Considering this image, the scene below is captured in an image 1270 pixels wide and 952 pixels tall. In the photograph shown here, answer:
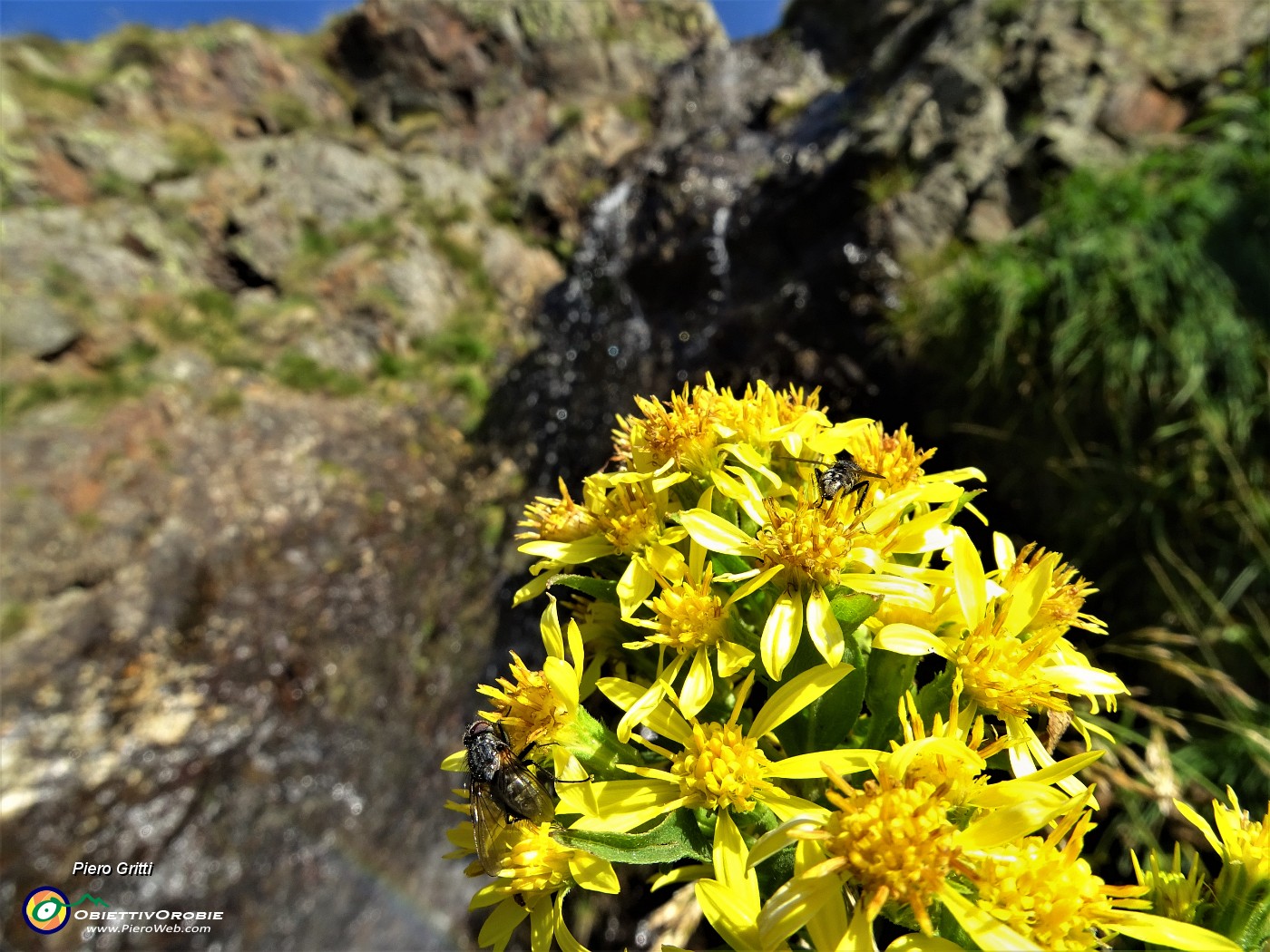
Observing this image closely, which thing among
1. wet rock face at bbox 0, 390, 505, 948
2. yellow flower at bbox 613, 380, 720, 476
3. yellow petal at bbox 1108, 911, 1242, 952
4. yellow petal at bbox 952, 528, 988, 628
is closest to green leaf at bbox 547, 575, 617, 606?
yellow flower at bbox 613, 380, 720, 476

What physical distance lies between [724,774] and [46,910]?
5.83 metres

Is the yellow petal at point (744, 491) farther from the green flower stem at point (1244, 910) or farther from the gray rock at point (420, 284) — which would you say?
the gray rock at point (420, 284)

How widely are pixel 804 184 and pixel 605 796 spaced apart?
20.4 ft

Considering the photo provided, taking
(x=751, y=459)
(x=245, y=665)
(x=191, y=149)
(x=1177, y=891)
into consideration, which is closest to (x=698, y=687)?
(x=751, y=459)

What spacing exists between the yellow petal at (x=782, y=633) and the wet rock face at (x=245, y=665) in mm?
4339

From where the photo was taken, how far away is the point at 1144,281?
10.6 ft

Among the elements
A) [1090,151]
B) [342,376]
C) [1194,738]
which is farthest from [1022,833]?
[342,376]

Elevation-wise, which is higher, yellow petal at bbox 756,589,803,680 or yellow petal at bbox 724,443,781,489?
yellow petal at bbox 724,443,781,489

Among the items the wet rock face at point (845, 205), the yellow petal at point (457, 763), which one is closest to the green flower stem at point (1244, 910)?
the yellow petal at point (457, 763)

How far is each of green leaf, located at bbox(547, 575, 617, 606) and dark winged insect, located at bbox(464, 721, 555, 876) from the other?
0.26m

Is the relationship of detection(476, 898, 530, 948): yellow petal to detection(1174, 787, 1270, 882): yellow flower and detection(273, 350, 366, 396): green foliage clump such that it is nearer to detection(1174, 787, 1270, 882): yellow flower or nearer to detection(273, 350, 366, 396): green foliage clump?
detection(1174, 787, 1270, 882): yellow flower

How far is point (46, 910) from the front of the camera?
4.37 m

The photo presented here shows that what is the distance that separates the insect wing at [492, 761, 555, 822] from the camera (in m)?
1.02

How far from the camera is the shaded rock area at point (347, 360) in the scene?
4.71 meters
